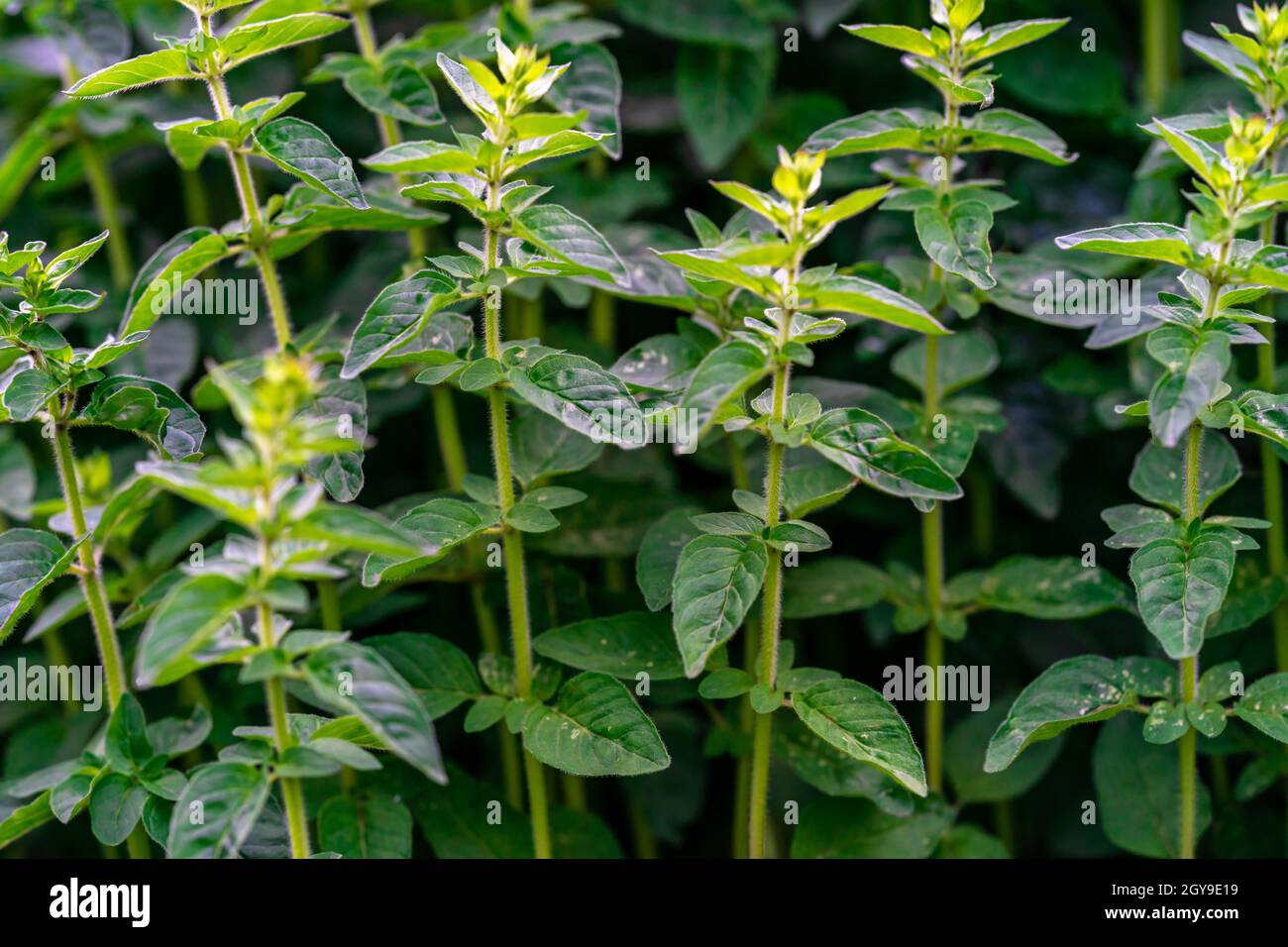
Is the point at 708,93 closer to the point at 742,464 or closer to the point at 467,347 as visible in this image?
the point at 742,464

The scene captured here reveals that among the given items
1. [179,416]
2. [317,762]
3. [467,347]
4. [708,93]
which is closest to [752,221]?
[467,347]

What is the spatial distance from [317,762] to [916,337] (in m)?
1.19

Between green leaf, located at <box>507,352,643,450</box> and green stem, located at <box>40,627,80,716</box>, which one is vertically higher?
green leaf, located at <box>507,352,643,450</box>

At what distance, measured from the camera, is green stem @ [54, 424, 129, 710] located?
134 centimetres

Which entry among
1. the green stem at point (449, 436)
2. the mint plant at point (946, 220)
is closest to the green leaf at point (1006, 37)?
the mint plant at point (946, 220)

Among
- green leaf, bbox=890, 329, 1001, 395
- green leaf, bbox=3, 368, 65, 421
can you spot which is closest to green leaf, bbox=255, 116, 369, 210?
green leaf, bbox=3, 368, 65, 421

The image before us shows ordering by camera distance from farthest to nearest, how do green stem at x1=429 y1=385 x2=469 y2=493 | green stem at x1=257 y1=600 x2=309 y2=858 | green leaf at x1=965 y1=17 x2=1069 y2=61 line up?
green stem at x1=429 y1=385 x2=469 y2=493
green leaf at x1=965 y1=17 x2=1069 y2=61
green stem at x1=257 y1=600 x2=309 y2=858

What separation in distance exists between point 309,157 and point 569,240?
1.02 feet

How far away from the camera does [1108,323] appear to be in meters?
1.48

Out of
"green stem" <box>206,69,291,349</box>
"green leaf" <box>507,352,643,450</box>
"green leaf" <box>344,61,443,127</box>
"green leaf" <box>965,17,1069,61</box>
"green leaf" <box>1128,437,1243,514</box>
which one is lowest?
"green leaf" <box>1128,437,1243,514</box>

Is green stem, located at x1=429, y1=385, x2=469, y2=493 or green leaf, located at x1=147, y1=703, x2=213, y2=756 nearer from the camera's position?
green leaf, located at x1=147, y1=703, x2=213, y2=756

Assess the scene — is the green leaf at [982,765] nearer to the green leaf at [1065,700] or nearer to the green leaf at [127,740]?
the green leaf at [1065,700]

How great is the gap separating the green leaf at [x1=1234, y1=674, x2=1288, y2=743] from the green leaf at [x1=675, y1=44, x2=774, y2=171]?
110 cm

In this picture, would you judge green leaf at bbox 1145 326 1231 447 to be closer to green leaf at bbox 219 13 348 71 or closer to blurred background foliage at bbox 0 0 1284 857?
blurred background foliage at bbox 0 0 1284 857
